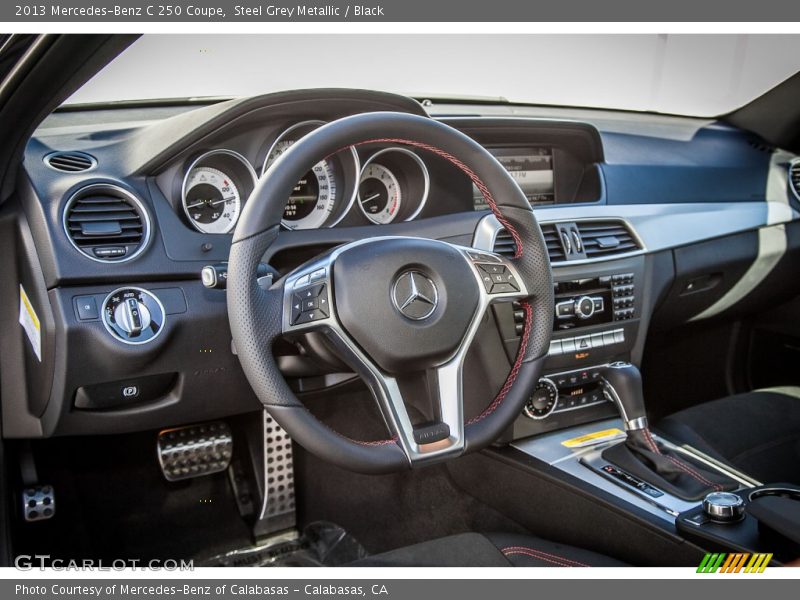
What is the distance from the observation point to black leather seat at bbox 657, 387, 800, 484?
216cm

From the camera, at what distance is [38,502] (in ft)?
6.48

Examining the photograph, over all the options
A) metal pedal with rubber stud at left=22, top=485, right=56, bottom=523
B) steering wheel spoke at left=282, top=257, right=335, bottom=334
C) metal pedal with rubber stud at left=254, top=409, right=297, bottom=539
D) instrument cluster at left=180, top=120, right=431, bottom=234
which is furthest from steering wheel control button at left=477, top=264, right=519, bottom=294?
metal pedal with rubber stud at left=22, top=485, right=56, bottom=523

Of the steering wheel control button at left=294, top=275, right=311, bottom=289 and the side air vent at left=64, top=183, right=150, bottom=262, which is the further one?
the side air vent at left=64, top=183, right=150, bottom=262

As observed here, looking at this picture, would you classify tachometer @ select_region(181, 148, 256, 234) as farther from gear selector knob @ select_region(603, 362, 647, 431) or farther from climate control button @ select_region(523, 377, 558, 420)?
gear selector knob @ select_region(603, 362, 647, 431)

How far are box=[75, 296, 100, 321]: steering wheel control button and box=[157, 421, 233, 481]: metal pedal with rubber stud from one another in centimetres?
66

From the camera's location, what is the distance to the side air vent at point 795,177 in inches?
111

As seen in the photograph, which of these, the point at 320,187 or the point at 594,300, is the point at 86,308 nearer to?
the point at 320,187

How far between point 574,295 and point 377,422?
71cm

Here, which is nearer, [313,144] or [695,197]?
[313,144]

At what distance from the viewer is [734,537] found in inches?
62.3

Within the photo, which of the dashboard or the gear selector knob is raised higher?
the dashboard

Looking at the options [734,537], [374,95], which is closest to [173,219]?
[374,95]

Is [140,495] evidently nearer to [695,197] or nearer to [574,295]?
[574,295]

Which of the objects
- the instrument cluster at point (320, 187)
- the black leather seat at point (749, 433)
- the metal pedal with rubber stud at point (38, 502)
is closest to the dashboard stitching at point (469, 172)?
the instrument cluster at point (320, 187)
